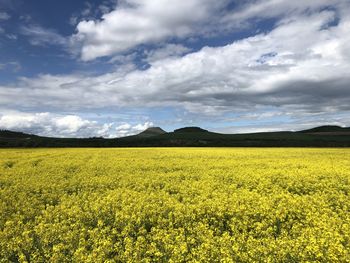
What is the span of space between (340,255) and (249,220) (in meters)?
3.53

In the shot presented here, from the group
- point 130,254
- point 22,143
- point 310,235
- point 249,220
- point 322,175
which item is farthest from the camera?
point 22,143

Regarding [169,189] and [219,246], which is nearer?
[219,246]

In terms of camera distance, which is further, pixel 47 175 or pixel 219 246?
pixel 47 175

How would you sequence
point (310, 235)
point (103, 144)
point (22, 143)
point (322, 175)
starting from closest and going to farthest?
1. point (310, 235)
2. point (322, 175)
3. point (22, 143)
4. point (103, 144)

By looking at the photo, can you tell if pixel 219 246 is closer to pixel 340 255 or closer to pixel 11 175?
pixel 340 255

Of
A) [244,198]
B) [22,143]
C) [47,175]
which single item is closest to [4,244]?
[244,198]

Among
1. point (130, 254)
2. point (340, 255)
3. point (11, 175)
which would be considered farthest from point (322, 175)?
point (11, 175)

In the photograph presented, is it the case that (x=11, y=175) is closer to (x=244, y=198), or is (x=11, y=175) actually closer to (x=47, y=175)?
(x=47, y=175)

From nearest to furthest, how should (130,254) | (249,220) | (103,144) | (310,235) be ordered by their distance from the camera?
(130,254)
(310,235)
(249,220)
(103,144)

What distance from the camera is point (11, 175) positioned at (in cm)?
1916

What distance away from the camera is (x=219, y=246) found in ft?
25.0

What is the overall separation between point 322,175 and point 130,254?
15041 mm

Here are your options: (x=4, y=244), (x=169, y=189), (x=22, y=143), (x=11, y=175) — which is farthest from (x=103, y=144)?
(x=4, y=244)

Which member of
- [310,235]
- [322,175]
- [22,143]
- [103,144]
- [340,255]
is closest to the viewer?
[340,255]
